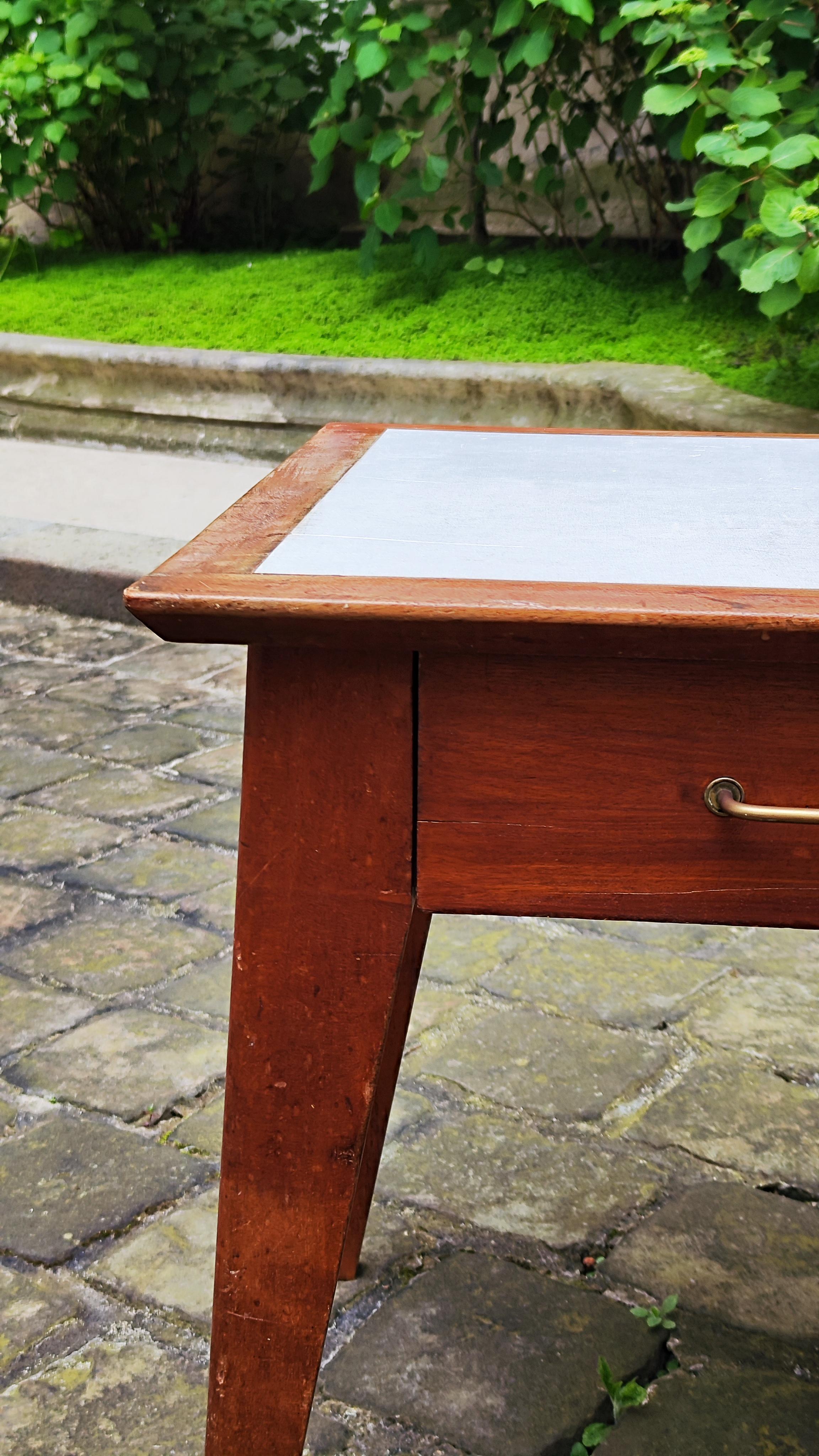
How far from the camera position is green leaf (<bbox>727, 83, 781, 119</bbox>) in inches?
131

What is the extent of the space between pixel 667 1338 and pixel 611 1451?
6.8 inches

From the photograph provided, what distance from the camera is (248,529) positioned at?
1030mm

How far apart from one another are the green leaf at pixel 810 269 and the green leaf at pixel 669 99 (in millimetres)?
528

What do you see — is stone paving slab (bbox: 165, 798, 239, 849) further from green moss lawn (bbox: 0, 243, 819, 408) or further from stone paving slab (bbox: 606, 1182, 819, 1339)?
green moss lawn (bbox: 0, 243, 819, 408)

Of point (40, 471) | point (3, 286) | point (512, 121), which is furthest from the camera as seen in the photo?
point (3, 286)

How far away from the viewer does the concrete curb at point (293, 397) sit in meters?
3.91

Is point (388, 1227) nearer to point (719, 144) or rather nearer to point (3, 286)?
point (719, 144)

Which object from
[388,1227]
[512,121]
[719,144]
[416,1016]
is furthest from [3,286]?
[388,1227]

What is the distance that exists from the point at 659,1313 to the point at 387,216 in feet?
13.0

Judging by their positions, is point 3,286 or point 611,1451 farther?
point 3,286

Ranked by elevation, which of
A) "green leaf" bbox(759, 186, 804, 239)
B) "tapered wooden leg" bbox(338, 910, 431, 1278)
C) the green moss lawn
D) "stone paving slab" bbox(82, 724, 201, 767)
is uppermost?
"green leaf" bbox(759, 186, 804, 239)

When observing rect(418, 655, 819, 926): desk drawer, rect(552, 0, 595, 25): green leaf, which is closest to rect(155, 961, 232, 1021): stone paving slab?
rect(418, 655, 819, 926): desk drawer

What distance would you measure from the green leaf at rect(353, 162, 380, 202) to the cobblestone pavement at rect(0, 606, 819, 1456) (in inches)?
115

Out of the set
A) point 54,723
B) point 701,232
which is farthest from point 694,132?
point 54,723
